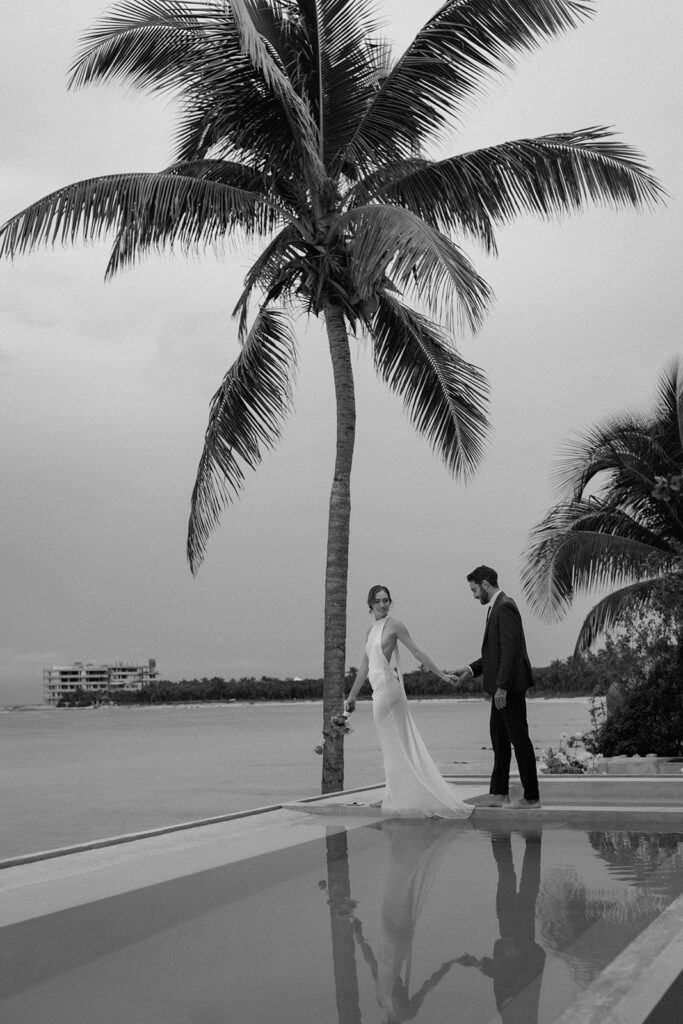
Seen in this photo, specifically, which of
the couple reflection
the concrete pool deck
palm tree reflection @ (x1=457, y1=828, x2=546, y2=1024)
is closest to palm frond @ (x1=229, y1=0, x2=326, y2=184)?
the concrete pool deck

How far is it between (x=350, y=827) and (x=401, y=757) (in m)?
0.69

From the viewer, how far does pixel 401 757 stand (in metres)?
8.20

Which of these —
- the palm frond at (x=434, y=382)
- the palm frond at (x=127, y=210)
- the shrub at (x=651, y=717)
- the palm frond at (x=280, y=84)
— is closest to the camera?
the palm frond at (x=280, y=84)

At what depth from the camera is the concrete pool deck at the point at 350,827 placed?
367 cm

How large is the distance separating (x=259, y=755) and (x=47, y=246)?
3923 cm

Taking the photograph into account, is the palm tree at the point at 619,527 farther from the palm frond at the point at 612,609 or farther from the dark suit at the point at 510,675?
the dark suit at the point at 510,675

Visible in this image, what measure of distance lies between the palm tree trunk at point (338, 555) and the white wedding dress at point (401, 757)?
14.4ft

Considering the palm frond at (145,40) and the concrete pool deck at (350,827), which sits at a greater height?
the palm frond at (145,40)

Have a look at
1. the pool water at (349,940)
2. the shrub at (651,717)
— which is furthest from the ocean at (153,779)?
the pool water at (349,940)

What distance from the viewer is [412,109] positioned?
1338cm

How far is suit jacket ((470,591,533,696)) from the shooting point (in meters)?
8.16

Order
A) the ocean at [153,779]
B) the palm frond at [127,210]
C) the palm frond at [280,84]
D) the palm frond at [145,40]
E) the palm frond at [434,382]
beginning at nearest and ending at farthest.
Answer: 1. the palm frond at [280,84]
2. the palm frond at [127,210]
3. the palm frond at [145,40]
4. the palm frond at [434,382]
5. the ocean at [153,779]

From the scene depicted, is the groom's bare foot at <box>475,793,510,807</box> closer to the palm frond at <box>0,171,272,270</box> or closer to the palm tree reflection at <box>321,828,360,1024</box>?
the palm tree reflection at <box>321,828,360,1024</box>

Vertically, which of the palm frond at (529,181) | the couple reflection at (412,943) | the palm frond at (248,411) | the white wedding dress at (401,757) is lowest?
the couple reflection at (412,943)
